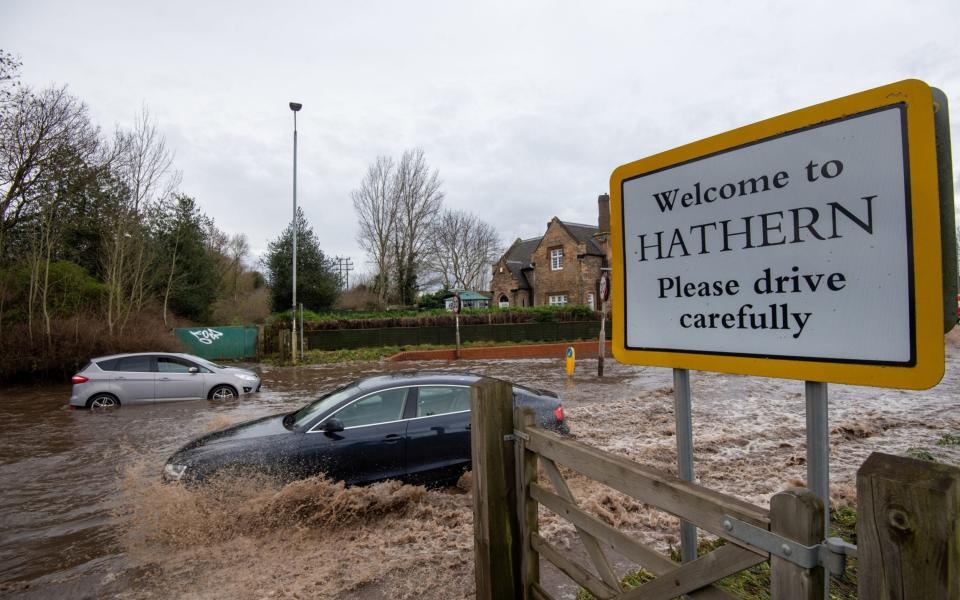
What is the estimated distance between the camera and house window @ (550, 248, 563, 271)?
3750 cm

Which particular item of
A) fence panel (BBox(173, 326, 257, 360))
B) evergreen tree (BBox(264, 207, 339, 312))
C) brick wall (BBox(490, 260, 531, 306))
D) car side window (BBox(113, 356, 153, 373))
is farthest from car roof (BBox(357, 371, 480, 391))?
Result: brick wall (BBox(490, 260, 531, 306))

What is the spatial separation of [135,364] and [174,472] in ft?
27.3

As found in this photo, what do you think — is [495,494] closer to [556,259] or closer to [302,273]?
[302,273]

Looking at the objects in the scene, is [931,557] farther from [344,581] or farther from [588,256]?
[588,256]

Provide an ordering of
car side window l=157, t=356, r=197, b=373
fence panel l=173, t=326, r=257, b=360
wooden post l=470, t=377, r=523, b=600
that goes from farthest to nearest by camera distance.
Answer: fence panel l=173, t=326, r=257, b=360 < car side window l=157, t=356, r=197, b=373 < wooden post l=470, t=377, r=523, b=600

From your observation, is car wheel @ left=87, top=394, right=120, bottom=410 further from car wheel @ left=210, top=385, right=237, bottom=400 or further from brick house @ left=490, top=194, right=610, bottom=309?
brick house @ left=490, top=194, right=610, bottom=309

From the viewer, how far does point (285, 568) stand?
414 centimetres

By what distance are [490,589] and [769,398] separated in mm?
11071

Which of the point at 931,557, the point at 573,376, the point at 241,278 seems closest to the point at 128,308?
the point at 573,376

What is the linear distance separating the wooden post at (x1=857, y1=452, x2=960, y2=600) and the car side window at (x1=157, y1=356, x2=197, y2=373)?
45.2ft

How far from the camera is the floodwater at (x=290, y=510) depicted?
4.05 meters

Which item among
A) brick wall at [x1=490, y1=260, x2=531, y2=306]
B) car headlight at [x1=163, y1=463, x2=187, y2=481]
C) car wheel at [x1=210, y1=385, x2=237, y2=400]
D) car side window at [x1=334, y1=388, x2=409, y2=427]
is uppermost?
brick wall at [x1=490, y1=260, x2=531, y2=306]

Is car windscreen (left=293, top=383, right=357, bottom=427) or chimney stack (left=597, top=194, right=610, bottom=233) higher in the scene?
chimney stack (left=597, top=194, right=610, bottom=233)

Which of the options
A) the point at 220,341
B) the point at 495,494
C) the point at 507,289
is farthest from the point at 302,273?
the point at 495,494
